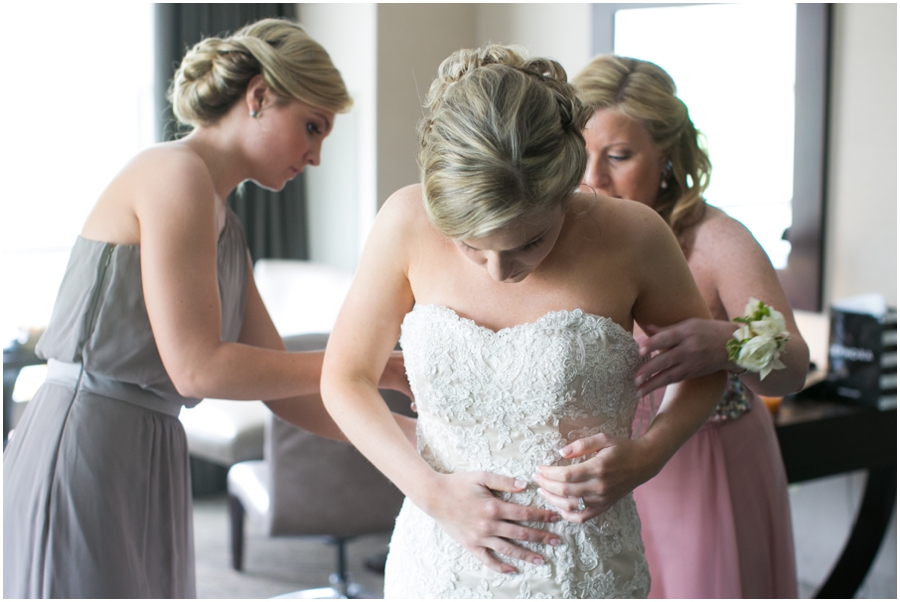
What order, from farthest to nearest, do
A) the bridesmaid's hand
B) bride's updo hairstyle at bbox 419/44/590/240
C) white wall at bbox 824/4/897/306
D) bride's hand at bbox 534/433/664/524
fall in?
white wall at bbox 824/4/897/306, the bridesmaid's hand, bride's hand at bbox 534/433/664/524, bride's updo hairstyle at bbox 419/44/590/240

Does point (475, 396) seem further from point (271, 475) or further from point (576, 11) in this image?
point (576, 11)

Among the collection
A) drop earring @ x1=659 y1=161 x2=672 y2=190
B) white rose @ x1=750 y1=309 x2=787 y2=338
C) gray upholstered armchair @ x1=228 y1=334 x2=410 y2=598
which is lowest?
gray upholstered armchair @ x1=228 y1=334 x2=410 y2=598

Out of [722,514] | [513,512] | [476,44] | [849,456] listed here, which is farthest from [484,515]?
[476,44]

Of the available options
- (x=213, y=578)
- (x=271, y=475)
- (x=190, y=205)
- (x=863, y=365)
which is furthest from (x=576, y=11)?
(x=213, y=578)

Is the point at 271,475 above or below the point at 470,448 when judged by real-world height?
below

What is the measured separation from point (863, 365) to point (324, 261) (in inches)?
119

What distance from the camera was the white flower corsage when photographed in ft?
4.54

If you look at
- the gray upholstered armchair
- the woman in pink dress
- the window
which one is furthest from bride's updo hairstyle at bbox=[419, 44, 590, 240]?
the window

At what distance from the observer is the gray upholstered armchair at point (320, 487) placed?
2.88 metres

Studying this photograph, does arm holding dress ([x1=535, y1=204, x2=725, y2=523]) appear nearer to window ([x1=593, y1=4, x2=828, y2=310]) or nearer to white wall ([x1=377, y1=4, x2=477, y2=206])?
window ([x1=593, y1=4, x2=828, y2=310])

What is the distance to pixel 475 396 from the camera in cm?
133

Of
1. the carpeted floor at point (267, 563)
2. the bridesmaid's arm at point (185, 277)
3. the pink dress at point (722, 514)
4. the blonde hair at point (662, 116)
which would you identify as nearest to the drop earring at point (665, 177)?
the blonde hair at point (662, 116)

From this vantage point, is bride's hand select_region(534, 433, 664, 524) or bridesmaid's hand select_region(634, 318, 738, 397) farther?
bridesmaid's hand select_region(634, 318, 738, 397)

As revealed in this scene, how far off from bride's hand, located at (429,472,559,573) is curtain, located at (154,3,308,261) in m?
3.29
